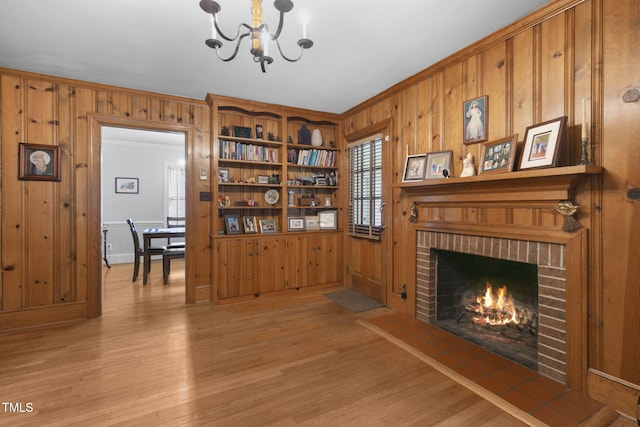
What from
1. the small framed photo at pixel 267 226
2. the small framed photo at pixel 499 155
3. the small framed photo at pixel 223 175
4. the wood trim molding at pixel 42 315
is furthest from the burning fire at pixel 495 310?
the wood trim molding at pixel 42 315

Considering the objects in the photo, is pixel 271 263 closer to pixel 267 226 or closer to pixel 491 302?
→ pixel 267 226

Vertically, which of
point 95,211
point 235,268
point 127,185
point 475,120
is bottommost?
point 235,268

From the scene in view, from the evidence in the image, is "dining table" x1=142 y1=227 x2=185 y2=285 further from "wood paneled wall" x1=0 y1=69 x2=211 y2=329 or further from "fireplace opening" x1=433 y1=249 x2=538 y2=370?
"fireplace opening" x1=433 y1=249 x2=538 y2=370

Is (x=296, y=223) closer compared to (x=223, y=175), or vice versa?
(x=223, y=175)

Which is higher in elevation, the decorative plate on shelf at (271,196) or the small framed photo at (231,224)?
the decorative plate on shelf at (271,196)

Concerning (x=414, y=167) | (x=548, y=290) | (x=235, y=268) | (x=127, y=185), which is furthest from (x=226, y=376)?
(x=127, y=185)

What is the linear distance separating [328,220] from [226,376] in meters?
2.64

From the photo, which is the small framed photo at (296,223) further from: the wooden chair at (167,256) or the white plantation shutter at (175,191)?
the white plantation shutter at (175,191)

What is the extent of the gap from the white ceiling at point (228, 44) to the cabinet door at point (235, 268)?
186 cm

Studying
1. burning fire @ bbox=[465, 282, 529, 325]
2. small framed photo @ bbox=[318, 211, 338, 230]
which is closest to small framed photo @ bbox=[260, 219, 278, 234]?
small framed photo @ bbox=[318, 211, 338, 230]

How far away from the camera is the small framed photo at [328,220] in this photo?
437cm

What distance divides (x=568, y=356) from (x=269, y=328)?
92.4 inches

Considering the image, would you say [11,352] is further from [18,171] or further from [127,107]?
[127,107]

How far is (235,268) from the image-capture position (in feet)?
12.1
